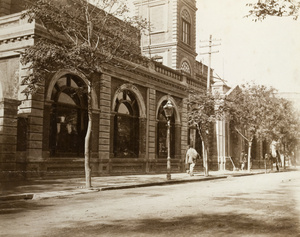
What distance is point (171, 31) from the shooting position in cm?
3131

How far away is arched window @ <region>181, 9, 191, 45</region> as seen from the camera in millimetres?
32281

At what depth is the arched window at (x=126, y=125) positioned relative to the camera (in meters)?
20.8

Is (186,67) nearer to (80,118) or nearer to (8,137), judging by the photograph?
(80,118)

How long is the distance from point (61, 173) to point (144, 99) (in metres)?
8.28

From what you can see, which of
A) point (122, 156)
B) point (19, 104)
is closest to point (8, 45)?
point (19, 104)

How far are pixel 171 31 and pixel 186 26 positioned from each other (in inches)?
93.2

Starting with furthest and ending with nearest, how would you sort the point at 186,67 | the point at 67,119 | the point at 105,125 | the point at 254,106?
the point at 186,67
the point at 254,106
the point at 105,125
the point at 67,119

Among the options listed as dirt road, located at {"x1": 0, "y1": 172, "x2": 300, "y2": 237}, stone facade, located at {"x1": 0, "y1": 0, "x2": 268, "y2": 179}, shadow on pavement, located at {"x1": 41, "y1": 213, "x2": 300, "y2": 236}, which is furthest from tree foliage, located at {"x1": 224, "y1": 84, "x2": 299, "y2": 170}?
shadow on pavement, located at {"x1": 41, "y1": 213, "x2": 300, "y2": 236}

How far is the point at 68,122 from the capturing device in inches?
691

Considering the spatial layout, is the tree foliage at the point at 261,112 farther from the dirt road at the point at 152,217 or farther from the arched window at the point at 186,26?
the dirt road at the point at 152,217

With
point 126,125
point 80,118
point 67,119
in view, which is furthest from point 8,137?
point 126,125

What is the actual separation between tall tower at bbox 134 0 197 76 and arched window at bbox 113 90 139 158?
9.52 meters

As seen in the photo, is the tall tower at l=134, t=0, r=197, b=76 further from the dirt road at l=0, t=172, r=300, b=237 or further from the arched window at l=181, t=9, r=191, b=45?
the dirt road at l=0, t=172, r=300, b=237

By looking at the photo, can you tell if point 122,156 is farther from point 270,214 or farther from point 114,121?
point 270,214
